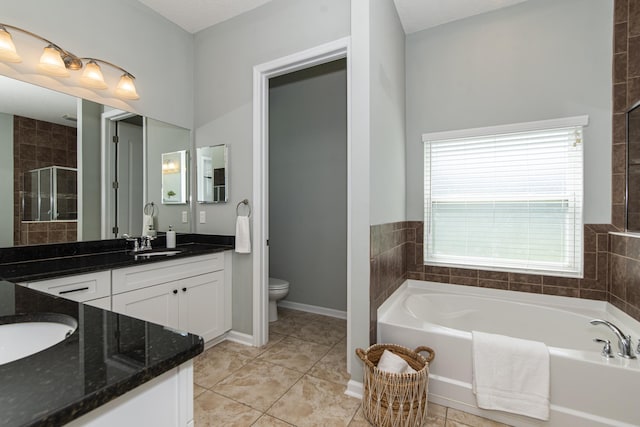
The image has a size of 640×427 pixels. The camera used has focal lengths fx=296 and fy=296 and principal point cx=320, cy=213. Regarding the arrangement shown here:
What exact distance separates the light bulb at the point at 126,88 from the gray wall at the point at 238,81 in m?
0.61

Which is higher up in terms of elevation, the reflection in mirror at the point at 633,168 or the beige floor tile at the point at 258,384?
the reflection in mirror at the point at 633,168

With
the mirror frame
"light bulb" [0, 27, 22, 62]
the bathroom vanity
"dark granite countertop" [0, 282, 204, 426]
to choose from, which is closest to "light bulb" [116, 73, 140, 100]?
"light bulb" [0, 27, 22, 62]

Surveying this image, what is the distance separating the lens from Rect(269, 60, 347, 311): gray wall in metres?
3.26

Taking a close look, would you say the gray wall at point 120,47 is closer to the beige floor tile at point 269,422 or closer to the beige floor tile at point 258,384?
the beige floor tile at point 258,384

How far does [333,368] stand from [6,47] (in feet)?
9.26

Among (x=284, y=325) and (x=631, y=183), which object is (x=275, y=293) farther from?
(x=631, y=183)

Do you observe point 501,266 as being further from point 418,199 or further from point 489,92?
point 489,92

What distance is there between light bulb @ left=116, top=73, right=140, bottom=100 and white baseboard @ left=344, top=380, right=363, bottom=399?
2.61 metres

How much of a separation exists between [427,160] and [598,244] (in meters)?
1.37

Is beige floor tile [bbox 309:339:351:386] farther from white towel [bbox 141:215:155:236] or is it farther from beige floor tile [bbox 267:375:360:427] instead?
white towel [bbox 141:215:155:236]

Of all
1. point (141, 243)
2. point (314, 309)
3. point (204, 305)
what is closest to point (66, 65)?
point (141, 243)

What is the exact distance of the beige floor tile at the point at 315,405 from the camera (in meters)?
1.65

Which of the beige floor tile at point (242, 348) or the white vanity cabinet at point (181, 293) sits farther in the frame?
the beige floor tile at point (242, 348)

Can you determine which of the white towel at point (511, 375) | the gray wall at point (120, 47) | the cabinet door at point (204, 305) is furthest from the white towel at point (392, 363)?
the gray wall at point (120, 47)
